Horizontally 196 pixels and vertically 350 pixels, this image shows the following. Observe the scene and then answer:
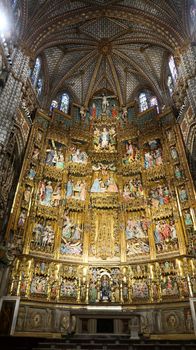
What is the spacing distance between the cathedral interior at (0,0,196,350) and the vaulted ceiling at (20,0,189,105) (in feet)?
0.28

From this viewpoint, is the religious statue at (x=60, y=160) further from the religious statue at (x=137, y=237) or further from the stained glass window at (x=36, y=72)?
the religious statue at (x=137, y=237)

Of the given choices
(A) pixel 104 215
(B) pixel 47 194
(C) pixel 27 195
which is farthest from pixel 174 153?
(C) pixel 27 195

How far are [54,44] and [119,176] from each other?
37.1 ft

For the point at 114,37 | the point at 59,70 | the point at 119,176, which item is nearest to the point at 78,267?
the point at 119,176

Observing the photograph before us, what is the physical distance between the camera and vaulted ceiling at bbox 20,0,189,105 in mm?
18203

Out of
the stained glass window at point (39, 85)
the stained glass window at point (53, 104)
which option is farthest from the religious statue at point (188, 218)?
the stained glass window at point (39, 85)

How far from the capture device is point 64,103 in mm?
22906

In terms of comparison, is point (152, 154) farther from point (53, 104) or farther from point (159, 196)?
point (53, 104)

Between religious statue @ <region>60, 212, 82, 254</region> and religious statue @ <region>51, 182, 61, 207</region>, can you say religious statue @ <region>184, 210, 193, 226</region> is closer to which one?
religious statue @ <region>60, 212, 82, 254</region>

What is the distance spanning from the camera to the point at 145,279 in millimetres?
13984

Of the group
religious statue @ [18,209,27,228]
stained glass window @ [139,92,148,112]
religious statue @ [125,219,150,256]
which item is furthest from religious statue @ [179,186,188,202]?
stained glass window @ [139,92,148,112]

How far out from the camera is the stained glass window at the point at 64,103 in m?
22.5

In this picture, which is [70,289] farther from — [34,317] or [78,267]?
[34,317]

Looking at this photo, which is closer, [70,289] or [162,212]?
[70,289]
